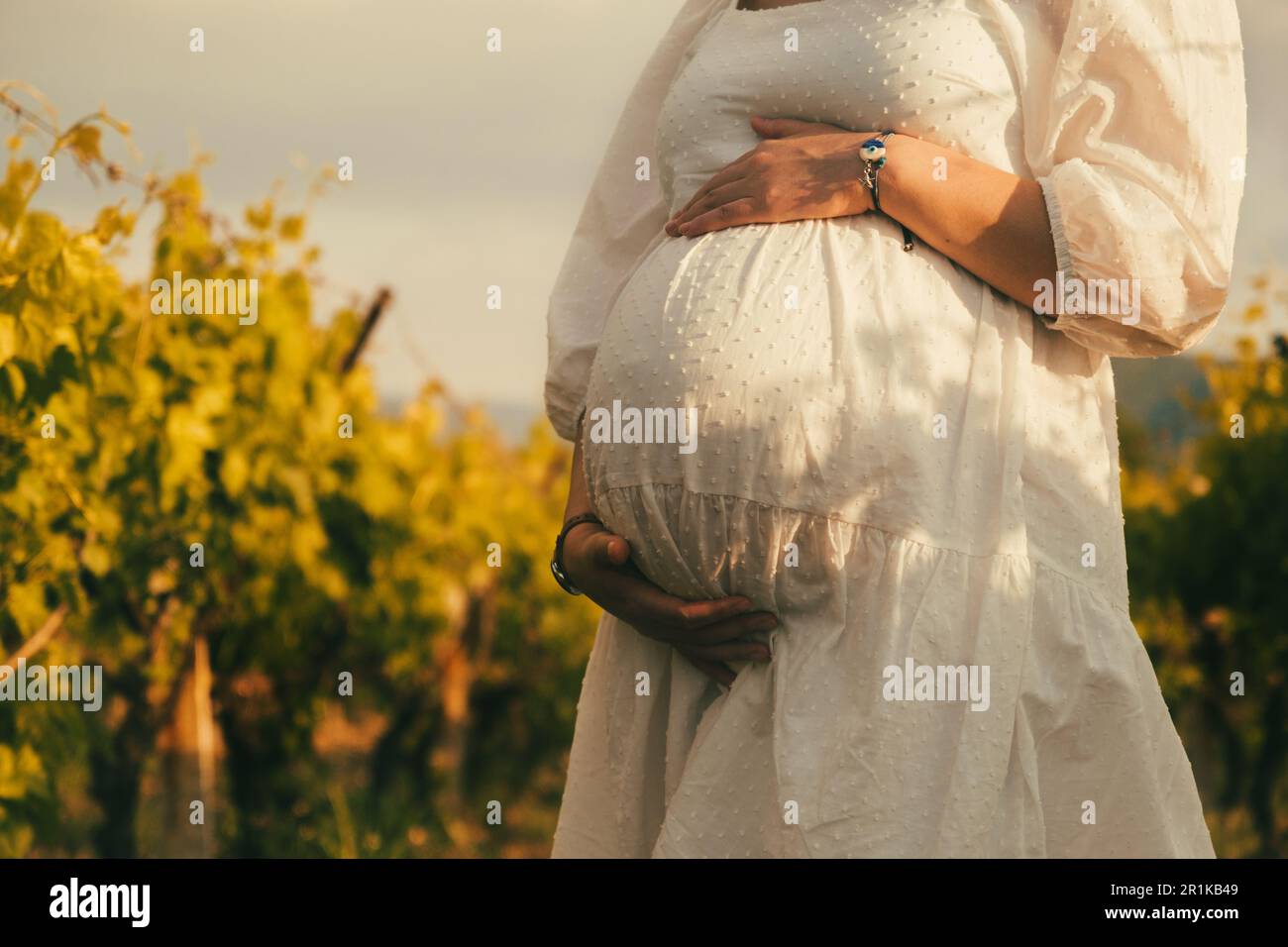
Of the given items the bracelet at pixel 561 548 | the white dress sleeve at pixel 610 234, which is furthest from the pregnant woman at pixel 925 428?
the white dress sleeve at pixel 610 234

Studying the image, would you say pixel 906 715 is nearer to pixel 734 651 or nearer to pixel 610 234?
pixel 734 651

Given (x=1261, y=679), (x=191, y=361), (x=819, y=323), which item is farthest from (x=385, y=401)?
(x=819, y=323)

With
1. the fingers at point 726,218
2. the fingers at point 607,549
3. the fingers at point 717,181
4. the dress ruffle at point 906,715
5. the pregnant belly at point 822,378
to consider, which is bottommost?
the dress ruffle at point 906,715

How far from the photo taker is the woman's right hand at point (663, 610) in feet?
4.79

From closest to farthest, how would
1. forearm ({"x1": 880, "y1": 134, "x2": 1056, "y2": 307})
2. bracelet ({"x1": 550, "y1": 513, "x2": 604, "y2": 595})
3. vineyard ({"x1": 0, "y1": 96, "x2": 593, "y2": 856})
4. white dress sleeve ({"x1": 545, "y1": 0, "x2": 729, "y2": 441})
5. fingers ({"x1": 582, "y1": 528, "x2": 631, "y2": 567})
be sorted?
1. forearm ({"x1": 880, "y1": 134, "x2": 1056, "y2": 307})
2. fingers ({"x1": 582, "y1": 528, "x2": 631, "y2": 567})
3. bracelet ({"x1": 550, "y1": 513, "x2": 604, "y2": 595})
4. white dress sleeve ({"x1": 545, "y1": 0, "x2": 729, "y2": 441})
5. vineyard ({"x1": 0, "y1": 96, "x2": 593, "y2": 856})

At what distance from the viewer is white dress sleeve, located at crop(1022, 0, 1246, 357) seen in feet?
4.57

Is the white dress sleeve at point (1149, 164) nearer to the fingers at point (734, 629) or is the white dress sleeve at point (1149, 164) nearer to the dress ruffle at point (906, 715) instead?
the dress ruffle at point (906, 715)

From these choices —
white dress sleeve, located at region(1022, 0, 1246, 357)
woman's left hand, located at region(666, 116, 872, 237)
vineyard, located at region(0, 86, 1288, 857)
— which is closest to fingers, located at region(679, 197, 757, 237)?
woman's left hand, located at region(666, 116, 872, 237)

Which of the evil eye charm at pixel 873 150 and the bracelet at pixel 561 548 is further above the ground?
the evil eye charm at pixel 873 150

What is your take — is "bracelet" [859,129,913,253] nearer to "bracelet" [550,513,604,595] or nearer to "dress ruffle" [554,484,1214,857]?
"dress ruffle" [554,484,1214,857]

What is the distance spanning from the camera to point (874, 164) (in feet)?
4.82

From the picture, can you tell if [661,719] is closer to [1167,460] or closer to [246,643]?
[246,643]

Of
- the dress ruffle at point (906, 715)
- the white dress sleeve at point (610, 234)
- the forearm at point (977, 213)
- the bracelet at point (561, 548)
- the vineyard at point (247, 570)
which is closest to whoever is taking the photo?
the dress ruffle at point (906, 715)
